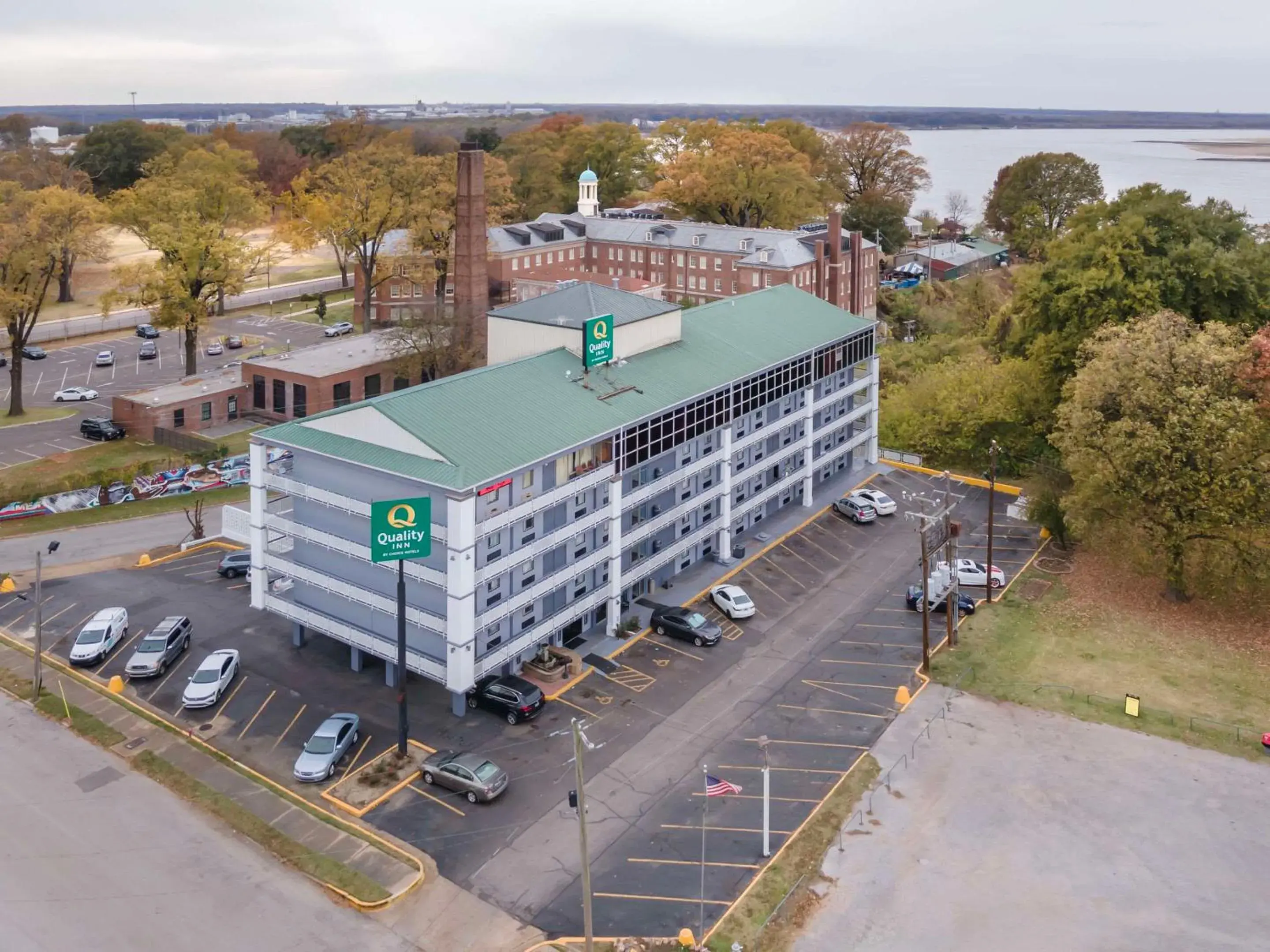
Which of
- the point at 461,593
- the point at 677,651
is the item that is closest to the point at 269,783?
the point at 461,593

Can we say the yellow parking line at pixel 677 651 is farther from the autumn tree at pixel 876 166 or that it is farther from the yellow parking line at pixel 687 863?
the autumn tree at pixel 876 166

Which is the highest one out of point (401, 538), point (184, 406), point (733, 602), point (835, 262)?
point (835, 262)

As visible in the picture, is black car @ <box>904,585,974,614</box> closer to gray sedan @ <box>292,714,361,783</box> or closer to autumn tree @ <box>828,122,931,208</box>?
gray sedan @ <box>292,714,361,783</box>

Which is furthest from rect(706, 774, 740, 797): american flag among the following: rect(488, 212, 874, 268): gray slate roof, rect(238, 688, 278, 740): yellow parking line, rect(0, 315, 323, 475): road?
rect(488, 212, 874, 268): gray slate roof

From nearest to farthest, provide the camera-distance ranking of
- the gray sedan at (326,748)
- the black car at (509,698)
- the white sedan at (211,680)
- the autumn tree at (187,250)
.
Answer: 1. the gray sedan at (326,748)
2. the black car at (509,698)
3. the white sedan at (211,680)
4. the autumn tree at (187,250)

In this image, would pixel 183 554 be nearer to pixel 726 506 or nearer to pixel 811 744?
pixel 726 506

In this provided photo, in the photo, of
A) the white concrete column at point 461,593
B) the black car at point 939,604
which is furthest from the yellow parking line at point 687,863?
the black car at point 939,604
